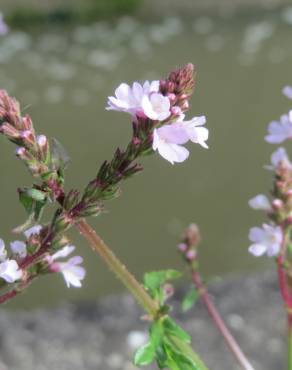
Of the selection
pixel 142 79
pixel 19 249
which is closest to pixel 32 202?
pixel 19 249

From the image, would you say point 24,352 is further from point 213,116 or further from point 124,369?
point 213,116

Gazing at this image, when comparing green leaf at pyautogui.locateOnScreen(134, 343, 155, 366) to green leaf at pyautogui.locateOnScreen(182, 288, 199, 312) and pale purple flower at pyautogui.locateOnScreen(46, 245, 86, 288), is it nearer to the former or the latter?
pale purple flower at pyautogui.locateOnScreen(46, 245, 86, 288)

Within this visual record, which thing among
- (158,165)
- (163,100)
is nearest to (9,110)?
(163,100)

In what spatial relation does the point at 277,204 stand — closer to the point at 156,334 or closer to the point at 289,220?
the point at 289,220

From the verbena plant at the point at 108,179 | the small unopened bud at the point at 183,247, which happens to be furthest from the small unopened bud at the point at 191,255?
the verbena plant at the point at 108,179

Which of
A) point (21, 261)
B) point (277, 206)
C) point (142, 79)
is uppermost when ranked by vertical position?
point (21, 261)

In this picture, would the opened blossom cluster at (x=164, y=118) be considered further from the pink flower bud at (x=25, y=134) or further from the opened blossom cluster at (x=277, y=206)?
the opened blossom cluster at (x=277, y=206)
